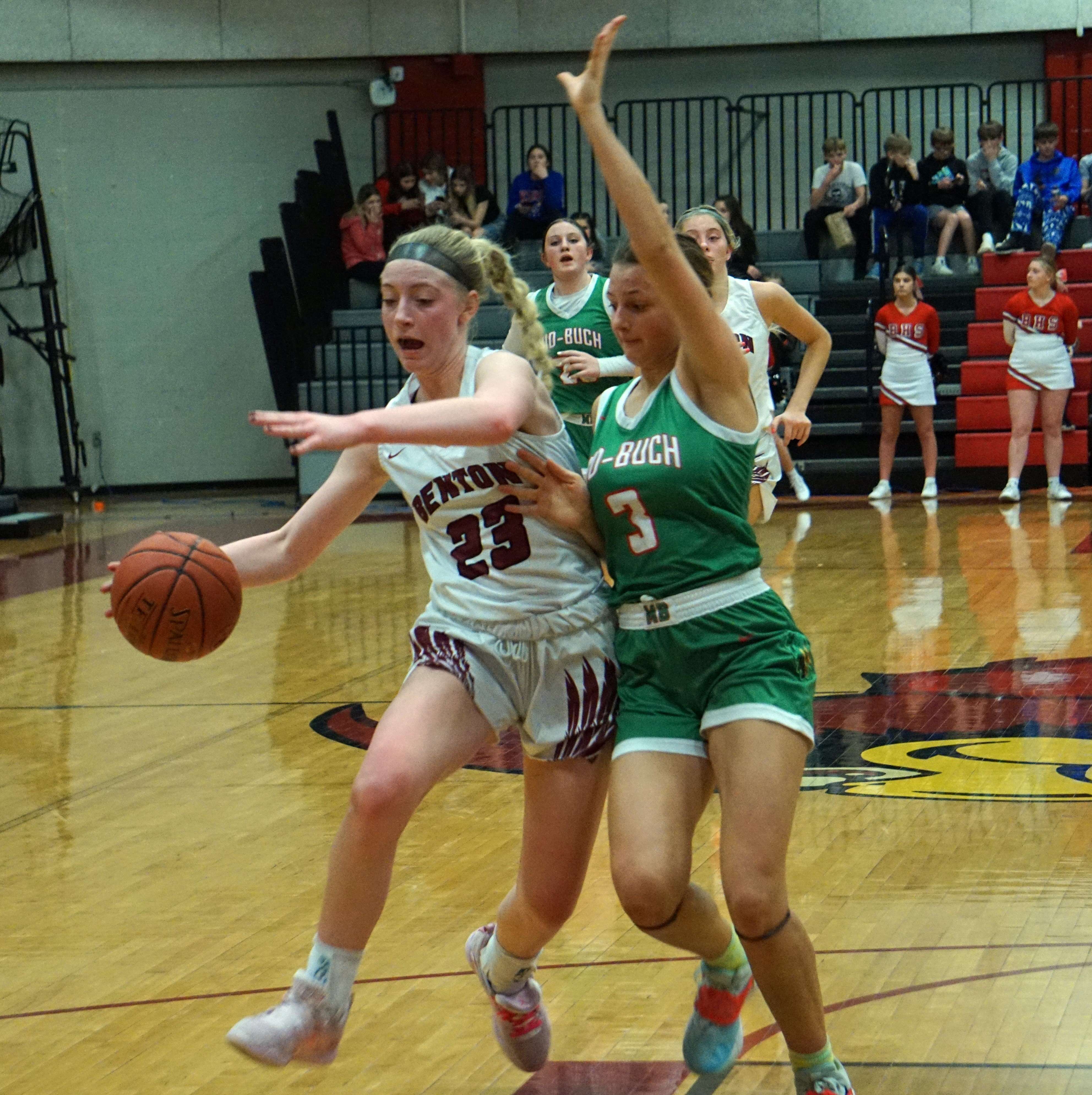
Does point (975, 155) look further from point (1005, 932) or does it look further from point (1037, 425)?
point (1005, 932)

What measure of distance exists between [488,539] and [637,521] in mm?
302

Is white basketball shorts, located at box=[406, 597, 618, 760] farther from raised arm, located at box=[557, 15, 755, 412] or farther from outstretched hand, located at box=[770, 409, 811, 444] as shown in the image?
outstretched hand, located at box=[770, 409, 811, 444]

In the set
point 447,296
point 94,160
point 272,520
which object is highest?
point 94,160

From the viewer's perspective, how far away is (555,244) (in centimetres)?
691

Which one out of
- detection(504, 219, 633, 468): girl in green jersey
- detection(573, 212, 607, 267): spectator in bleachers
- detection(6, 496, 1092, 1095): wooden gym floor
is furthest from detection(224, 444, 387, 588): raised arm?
detection(573, 212, 607, 267): spectator in bleachers

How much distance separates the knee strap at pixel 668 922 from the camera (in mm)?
2904

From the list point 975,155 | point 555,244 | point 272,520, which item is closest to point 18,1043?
point 555,244

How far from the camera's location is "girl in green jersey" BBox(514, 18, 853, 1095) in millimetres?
2805

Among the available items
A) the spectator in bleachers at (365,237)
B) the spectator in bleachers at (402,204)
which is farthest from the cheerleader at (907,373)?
the spectator in bleachers at (365,237)

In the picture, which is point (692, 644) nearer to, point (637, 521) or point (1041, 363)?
point (637, 521)

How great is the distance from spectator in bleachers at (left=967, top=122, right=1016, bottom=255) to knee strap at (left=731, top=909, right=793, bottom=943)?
43.8 feet

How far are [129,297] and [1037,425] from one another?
9345 millimetres

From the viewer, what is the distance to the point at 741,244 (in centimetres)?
1245

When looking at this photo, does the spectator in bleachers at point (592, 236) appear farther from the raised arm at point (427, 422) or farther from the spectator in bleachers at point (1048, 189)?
the raised arm at point (427, 422)
